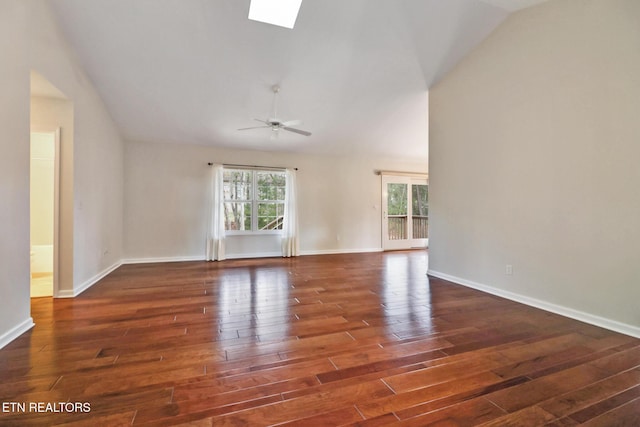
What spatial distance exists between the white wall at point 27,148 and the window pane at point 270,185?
112 inches

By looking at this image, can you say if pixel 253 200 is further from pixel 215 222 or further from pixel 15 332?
pixel 15 332

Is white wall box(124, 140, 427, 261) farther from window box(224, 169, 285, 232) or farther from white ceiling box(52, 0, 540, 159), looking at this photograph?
white ceiling box(52, 0, 540, 159)

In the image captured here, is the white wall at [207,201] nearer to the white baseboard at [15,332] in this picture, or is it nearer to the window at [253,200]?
the window at [253,200]

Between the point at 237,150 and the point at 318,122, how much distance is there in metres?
1.97

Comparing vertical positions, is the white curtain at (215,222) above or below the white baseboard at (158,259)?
above

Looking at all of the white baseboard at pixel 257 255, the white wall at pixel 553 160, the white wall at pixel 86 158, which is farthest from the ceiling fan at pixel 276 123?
the white baseboard at pixel 257 255

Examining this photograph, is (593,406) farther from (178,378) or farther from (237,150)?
(237,150)

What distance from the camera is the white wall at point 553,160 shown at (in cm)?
247

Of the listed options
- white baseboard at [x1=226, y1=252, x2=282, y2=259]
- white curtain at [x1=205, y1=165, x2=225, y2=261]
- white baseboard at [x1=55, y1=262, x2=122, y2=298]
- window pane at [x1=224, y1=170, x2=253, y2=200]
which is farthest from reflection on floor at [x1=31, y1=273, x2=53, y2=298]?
window pane at [x1=224, y1=170, x2=253, y2=200]

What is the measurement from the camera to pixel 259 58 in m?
3.75

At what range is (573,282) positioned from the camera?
2.80m

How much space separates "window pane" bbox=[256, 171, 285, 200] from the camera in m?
6.36

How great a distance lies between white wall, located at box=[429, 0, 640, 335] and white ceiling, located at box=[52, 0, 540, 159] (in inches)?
22.0

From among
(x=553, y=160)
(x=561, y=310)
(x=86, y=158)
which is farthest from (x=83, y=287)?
(x=553, y=160)
